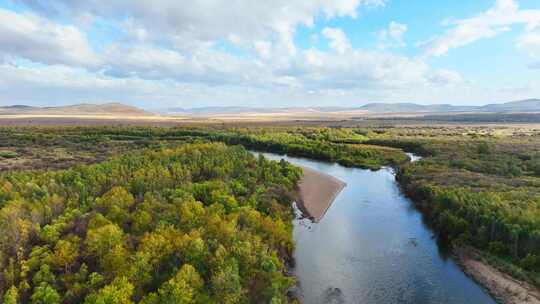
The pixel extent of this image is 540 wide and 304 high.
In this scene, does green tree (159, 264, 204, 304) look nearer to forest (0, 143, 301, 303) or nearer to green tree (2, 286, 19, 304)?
forest (0, 143, 301, 303)

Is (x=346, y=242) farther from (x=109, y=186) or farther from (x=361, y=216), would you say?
(x=109, y=186)

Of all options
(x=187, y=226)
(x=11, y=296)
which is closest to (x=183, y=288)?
(x=187, y=226)

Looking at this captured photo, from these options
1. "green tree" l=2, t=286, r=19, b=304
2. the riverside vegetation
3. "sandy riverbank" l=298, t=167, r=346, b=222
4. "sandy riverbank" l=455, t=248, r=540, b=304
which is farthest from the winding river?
"green tree" l=2, t=286, r=19, b=304

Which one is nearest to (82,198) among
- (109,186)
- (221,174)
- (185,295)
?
(109,186)

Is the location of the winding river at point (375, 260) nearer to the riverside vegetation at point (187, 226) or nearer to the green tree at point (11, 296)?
the riverside vegetation at point (187, 226)

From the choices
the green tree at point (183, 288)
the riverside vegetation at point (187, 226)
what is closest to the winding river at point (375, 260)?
the riverside vegetation at point (187, 226)

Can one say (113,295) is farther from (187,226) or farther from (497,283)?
(497,283)
